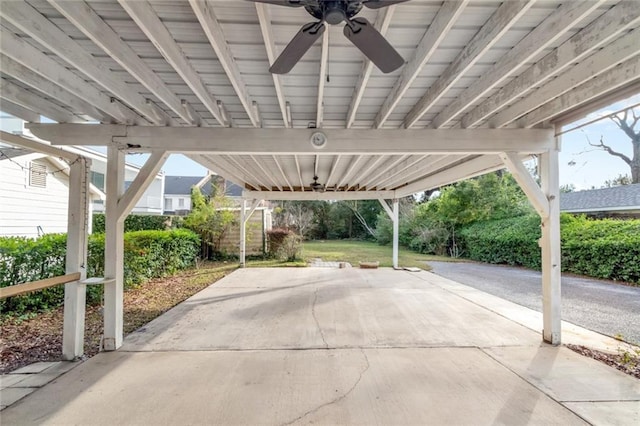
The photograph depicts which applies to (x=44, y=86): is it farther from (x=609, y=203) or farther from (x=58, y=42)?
(x=609, y=203)

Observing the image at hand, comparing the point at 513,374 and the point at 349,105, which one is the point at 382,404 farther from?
the point at 349,105

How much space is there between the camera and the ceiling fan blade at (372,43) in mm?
1562

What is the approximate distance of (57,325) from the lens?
3.85 meters

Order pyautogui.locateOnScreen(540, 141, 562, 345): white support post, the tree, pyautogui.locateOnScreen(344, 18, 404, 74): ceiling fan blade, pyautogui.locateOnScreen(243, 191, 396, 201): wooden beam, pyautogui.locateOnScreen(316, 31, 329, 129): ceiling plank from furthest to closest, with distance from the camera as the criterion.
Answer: the tree, pyautogui.locateOnScreen(243, 191, 396, 201): wooden beam, pyautogui.locateOnScreen(540, 141, 562, 345): white support post, pyautogui.locateOnScreen(316, 31, 329, 129): ceiling plank, pyautogui.locateOnScreen(344, 18, 404, 74): ceiling fan blade

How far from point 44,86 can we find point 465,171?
18.5ft

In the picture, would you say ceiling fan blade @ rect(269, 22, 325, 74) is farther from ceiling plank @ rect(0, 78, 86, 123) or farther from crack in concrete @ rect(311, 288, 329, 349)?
crack in concrete @ rect(311, 288, 329, 349)

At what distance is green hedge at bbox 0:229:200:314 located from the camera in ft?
12.7

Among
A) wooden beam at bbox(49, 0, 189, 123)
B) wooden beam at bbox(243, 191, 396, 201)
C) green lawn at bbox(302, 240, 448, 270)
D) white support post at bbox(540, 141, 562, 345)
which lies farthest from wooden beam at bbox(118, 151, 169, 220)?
green lawn at bbox(302, 240, 448, 270)

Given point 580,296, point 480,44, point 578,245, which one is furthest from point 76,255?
point 578,245

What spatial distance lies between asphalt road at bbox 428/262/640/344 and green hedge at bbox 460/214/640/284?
0.49 meters

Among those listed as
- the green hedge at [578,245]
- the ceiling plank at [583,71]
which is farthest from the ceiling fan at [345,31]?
the green hedge at [578,245]

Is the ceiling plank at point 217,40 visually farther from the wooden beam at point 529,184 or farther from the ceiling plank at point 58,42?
the wooden beam at point 529,184

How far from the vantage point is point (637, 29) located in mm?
1979

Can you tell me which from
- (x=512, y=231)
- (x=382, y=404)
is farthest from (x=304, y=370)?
(x=512, y=231)
